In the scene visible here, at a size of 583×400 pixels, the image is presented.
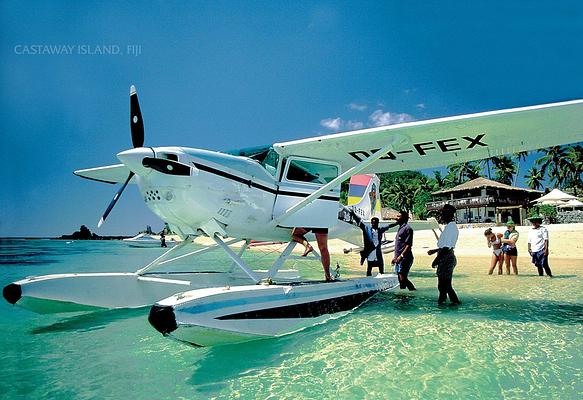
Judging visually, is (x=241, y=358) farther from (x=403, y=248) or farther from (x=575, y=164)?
(x=575, y=164)

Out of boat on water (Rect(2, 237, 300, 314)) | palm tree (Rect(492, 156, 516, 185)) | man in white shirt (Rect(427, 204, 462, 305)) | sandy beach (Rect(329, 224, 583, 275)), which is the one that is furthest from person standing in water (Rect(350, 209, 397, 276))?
palm tree (Rect(492, 156, 516, 185))

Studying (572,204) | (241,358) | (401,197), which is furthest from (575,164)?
(241,358)

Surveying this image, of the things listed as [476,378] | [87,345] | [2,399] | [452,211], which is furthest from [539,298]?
[2,399]

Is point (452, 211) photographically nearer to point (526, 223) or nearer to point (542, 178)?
point (526, 223)

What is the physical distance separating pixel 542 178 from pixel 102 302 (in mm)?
65723

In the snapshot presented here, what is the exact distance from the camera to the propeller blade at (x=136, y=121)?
18.0 ft

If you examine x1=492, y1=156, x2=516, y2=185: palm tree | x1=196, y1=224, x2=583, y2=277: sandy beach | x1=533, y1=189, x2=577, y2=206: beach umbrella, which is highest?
x1=492, y1=156, x2=516, y2=185: palm tree

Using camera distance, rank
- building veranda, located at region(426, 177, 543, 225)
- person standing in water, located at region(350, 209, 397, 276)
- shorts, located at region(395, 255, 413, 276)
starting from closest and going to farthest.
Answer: shorts, located at region(395, 255, 413, 276) < person standing in water, located at region(350, 209, 397, 276) < building veranda, located at region(426, 177, 543, 225)

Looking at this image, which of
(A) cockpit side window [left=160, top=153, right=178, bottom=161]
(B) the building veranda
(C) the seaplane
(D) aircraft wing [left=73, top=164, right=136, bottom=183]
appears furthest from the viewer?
(B) the building veranda

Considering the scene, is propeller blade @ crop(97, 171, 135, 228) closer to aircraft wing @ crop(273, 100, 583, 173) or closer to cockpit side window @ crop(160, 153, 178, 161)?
cockpit side window @ crop(160, 153, 178, 161)

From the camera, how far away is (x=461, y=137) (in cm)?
638

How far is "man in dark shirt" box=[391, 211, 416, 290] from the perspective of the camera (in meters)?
7.67

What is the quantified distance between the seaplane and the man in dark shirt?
68 centimetres

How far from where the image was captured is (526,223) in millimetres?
41469
